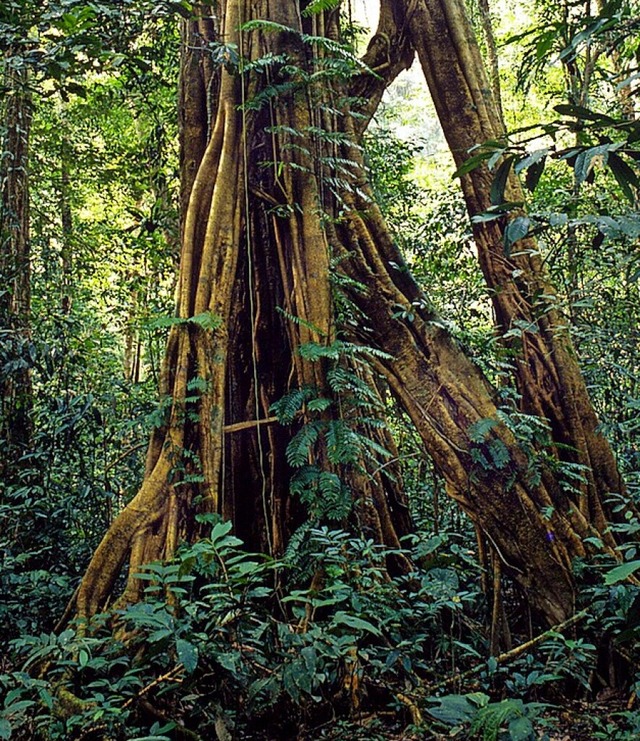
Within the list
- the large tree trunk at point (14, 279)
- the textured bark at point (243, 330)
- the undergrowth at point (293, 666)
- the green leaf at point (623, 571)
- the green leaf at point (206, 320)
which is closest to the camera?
the green leaf at point (623, 571)

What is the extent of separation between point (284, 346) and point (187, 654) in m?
1.96

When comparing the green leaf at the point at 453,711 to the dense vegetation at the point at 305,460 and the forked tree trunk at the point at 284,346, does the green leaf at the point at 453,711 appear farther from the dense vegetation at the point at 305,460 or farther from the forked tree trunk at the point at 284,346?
the forked tree trunk at the point at 284,346

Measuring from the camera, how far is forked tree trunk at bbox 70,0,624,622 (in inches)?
129

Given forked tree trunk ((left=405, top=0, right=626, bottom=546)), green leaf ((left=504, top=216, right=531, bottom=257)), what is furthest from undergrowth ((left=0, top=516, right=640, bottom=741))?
green leaf ((left=504, top=216, right=531, bottom=257))

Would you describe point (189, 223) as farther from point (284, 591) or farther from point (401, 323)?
point (284, 591)

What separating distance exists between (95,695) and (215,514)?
0.99 metres

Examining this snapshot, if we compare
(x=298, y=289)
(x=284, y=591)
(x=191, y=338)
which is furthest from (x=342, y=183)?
(x=284, y=591)

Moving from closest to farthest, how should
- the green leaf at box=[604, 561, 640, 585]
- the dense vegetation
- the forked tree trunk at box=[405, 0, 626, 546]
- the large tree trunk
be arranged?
the green leaf at box=[604, 561, 640, 585], the dense vegetation, the forked tree trunk at box=[405, 0, 626, 546], the large tree trunk

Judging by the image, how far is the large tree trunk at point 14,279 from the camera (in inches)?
169

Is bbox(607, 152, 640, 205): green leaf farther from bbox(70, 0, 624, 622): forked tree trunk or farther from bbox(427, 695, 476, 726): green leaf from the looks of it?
bbox(70, 0, 624, 622): forked tree trunk

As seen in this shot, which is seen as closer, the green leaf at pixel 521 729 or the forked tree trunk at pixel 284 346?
the green leaf at pixel 521 729

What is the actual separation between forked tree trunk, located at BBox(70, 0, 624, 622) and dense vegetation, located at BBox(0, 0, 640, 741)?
1 cm

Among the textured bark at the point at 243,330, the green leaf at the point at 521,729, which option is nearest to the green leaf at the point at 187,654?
the green leaf at the point at 521,729

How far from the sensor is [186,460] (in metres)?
3.23
